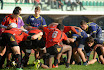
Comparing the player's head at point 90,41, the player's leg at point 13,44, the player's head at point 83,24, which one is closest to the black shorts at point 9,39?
the player's leg at point 13,44

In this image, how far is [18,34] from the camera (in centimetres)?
645

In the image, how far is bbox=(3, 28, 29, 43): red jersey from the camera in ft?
20.8

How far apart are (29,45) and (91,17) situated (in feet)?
58.7

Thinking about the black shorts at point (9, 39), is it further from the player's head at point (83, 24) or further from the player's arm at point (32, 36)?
the player's head at point (83, 24)

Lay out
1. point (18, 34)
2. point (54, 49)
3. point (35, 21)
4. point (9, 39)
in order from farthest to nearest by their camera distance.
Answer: point (35, 21) < point (54, 49) < point (18, 34) < point (9, 39)

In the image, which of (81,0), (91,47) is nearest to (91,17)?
(81,0)

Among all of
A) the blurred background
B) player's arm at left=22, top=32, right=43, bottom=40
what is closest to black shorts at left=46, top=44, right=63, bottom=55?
player's arm at left=22, top=32, right=43, bottom=40

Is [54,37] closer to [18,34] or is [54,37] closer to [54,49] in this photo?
[54,49]

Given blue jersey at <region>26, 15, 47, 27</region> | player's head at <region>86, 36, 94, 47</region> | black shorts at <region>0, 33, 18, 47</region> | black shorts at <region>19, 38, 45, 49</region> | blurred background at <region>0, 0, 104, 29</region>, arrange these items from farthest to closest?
1. blurred background at <region>0, 0, 104, 29</region>
2. blue jersey at <region>26, 15, 47, 27</region>
3. player's head at <region>86, 36, 94, 47</region>
4. black shorts at <region>19, 38, 45, 49</region>
5. black shorts at <region>0, 33, 18, 47</region>

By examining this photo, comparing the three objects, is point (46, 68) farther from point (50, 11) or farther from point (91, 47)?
point (50, 11)

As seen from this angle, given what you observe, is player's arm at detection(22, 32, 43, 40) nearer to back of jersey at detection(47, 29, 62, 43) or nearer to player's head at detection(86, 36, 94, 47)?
back of jersey at detection(47, 29, 62, 43)

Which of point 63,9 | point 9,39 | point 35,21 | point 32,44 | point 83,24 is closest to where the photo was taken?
point 9,39

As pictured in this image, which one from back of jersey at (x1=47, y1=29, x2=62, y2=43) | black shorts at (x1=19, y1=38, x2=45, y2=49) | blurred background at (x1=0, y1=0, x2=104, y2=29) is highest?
back of jersey at (x1=47, y1=29, x2=62, y2=43)

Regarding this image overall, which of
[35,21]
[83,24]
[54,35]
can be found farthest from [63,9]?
[54,35]
